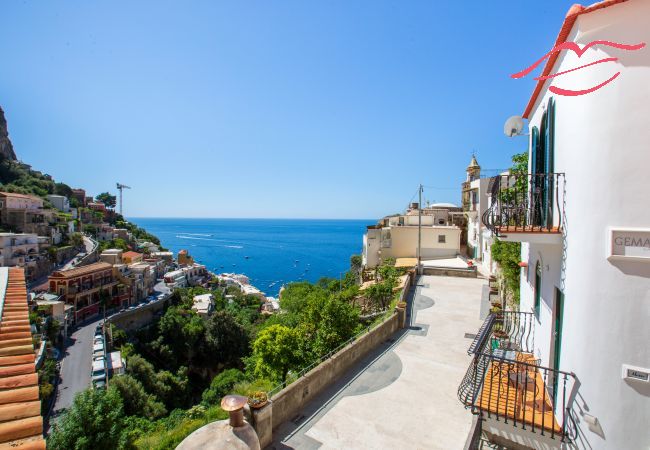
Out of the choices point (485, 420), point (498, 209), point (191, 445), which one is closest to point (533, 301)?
point (498, 209)

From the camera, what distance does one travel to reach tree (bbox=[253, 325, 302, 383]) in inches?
733

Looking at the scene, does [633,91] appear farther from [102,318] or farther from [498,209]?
[102,318]

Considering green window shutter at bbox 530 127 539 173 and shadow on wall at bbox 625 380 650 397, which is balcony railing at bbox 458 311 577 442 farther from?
green window shutter at bbox 530 127 539 173

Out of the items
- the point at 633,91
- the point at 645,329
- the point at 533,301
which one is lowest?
the point at 533,301

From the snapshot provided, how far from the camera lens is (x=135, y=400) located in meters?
30.2

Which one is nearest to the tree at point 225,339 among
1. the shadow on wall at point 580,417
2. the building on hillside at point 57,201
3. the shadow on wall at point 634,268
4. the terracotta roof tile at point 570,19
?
the shadow on wall at point 580,417

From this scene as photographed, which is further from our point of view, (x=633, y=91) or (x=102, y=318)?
(x=102, y=318)

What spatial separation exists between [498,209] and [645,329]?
3.19 meters

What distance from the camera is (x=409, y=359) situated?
10617 millimetres

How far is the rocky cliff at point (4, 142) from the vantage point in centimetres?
8512

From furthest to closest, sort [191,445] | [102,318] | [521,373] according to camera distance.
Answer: [102,318] → [521,373] → [191,445]

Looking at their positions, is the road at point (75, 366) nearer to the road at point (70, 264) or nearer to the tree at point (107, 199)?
the road at point (70, 264)

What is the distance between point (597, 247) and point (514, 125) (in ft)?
15.8


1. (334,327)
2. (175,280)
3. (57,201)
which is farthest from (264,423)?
(57,201)
